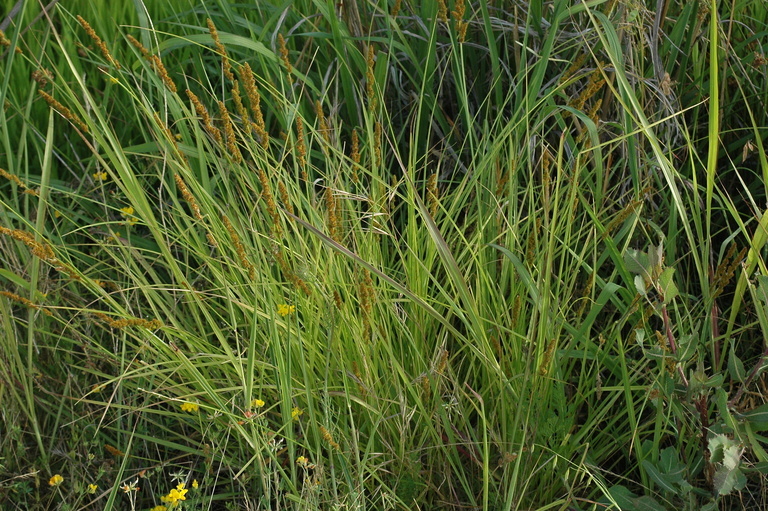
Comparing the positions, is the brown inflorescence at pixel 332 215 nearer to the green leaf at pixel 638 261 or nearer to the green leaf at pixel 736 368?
the green leaf at pixel 638 261

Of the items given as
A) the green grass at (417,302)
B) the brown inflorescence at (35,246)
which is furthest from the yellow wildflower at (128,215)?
the brown inflorescence at (35,246)

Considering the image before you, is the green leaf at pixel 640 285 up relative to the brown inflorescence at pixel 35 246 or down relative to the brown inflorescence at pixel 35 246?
down

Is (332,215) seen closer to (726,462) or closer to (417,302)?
(417,302)

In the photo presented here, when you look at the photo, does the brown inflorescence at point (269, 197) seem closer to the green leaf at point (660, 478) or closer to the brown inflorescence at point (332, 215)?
the brown inflorescence at point (332, 215)

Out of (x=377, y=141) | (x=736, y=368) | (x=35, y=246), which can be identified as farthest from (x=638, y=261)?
(x=35, y=246)

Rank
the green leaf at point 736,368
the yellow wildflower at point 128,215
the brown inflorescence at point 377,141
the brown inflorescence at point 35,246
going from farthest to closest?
the yellow wildflower at point 128,215, the brown inflorescence at point 377,141, the green leaf at point 736,368, the brown inflorescence at point 35,246

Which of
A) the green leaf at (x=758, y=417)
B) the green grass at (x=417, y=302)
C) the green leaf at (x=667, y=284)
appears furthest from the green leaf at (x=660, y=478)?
the green leaf at (x=667, y=284)

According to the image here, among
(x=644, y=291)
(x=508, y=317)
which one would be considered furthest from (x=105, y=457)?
(x=644, y=291)

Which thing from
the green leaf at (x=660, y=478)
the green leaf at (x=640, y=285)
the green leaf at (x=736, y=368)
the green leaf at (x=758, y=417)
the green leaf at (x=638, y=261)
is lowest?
the green leaf at (x=660, y=478)

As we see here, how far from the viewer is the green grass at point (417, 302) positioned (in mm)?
1201

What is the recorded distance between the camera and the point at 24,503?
1.46 meters

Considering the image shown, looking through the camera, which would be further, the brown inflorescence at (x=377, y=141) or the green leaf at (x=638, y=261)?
the brown inflorescence at (x=377, y=141)

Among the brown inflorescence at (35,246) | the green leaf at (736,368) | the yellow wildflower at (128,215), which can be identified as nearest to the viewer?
the brown inflorescence at (35,246)

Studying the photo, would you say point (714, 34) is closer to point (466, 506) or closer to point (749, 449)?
point (749, 449)
